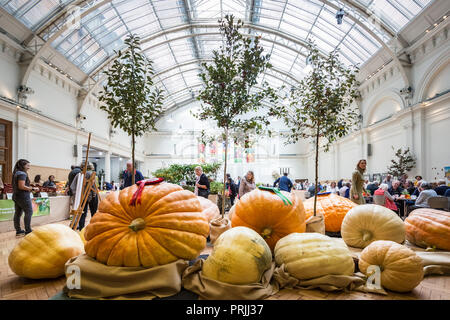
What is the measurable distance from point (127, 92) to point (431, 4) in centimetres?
1296

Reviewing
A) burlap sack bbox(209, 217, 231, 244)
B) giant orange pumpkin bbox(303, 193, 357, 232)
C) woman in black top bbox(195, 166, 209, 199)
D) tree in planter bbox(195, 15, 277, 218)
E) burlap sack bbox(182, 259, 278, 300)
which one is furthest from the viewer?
woman in black top bbox(195, 166, 209, 199)

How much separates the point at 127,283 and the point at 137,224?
453 mm

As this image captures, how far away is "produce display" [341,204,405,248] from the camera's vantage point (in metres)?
3.13

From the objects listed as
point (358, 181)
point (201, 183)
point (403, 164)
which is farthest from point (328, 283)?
point (403, 164)

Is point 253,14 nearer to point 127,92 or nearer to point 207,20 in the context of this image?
point 207,20

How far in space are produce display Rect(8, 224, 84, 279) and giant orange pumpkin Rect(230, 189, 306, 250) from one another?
1.80m

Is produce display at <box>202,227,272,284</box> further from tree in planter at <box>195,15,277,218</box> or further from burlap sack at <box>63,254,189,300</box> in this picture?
tree in planter at <box>195,15,277,218</box>

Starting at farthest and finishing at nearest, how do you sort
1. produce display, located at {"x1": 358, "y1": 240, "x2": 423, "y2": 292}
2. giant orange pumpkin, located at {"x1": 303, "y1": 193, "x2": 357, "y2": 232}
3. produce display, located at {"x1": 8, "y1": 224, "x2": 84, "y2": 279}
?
giant orange pumpkin, located at {"x1": 303, "y1": 193, "x2": 357, "y2": 232} < produce display, located at {"x1": 8, "y1": 224, "x2": 84, "y2": 279} < produce display, located at {"x1": 358, "y1": 240, "x2": 423, "y2": 292}

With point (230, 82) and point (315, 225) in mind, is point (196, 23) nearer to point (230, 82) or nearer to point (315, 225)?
point (230, 82)

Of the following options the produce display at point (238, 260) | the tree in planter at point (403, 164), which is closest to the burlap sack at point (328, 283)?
the produce display at point (238, 260)

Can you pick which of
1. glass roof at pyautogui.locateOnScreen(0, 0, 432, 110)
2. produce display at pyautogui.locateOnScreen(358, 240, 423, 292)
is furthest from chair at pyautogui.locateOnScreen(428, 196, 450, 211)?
glass roof at pyautogui.locateOnScreen(0, 0, 432, 110)

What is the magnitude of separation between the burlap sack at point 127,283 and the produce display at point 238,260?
0.31 meters

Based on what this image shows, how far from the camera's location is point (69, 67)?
52.3 ft

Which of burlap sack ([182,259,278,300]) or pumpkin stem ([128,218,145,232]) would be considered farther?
pumpkin stem ([128,218,145,232])
